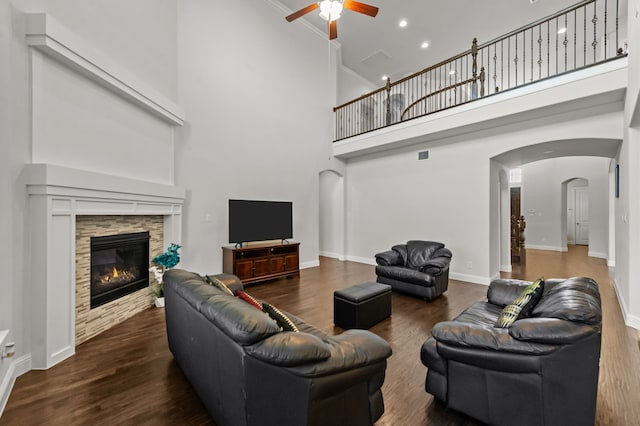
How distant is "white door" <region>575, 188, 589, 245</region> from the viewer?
10.1 meters

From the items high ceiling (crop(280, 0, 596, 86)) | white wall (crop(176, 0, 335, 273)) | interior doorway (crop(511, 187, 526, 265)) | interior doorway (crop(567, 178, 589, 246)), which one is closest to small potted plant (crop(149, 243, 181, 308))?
white wall (crop(176, 0, 335, 273))

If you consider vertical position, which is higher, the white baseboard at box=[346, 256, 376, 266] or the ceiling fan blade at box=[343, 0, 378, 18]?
the ceiling fan blade at box=[343, 0, 378, 18]

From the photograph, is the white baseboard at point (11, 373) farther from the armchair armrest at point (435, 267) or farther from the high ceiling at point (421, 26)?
Answer: the high ceiling at point (421, 26)

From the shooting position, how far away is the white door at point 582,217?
33.1ft

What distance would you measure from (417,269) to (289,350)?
12.4 ft

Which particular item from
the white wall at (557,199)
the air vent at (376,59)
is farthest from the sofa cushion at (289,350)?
the white wall at (557,199)

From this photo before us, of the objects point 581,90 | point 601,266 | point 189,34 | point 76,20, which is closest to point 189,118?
point 189,34

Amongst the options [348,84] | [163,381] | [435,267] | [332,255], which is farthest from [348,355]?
[348,84]

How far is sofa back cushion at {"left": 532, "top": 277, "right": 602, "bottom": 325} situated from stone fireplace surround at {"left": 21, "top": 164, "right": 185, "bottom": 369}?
3.81 meters

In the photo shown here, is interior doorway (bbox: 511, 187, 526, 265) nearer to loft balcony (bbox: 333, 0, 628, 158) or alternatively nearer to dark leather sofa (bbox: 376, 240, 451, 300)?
loft balcony (bbox: 333, 0, 628, 158)

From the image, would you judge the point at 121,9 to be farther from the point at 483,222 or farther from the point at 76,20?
the point at 483,222

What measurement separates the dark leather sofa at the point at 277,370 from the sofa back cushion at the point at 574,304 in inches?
39.5

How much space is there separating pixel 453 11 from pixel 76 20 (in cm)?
675

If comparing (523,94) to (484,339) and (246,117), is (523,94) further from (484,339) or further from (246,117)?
(246,117)
